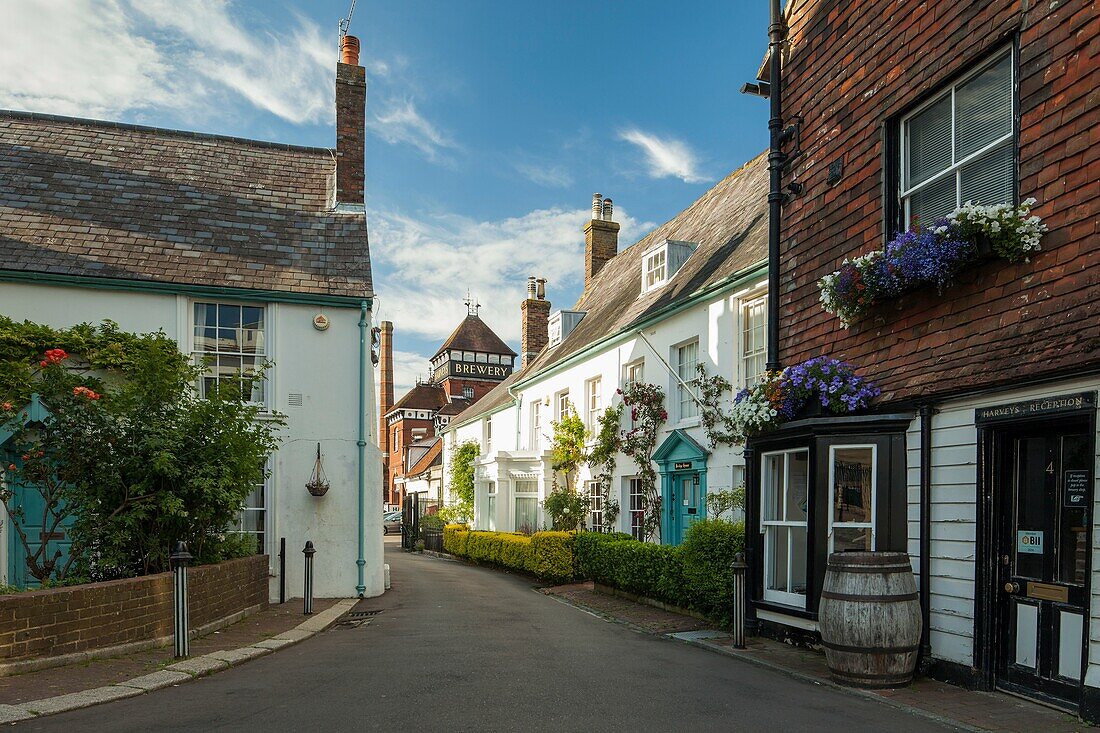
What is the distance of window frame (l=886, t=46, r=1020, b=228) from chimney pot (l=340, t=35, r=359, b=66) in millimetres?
13150

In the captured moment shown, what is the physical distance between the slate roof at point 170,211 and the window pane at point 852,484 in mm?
9616

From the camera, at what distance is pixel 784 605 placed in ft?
35.2

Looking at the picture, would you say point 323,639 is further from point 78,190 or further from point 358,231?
point 78,190

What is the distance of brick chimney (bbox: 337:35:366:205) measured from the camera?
61.5ft

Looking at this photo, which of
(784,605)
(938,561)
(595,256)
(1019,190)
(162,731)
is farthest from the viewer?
(595,256)

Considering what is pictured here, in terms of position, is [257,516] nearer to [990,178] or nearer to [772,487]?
[772,487]

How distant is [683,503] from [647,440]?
1816 millimetres

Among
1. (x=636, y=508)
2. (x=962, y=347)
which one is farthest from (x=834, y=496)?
(x=636, y=508)

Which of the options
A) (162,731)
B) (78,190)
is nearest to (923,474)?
(162,731)

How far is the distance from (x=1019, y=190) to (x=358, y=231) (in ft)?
41.9

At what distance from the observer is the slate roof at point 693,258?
17.8 m

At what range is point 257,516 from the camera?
52.4 ft

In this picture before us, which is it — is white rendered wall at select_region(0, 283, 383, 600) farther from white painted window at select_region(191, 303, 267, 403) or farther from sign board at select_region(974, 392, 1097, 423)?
sign board at select_region(974, 392, 1097, 423)

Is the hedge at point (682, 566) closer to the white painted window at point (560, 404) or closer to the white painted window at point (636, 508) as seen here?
the white painted window at point (636, 508)
